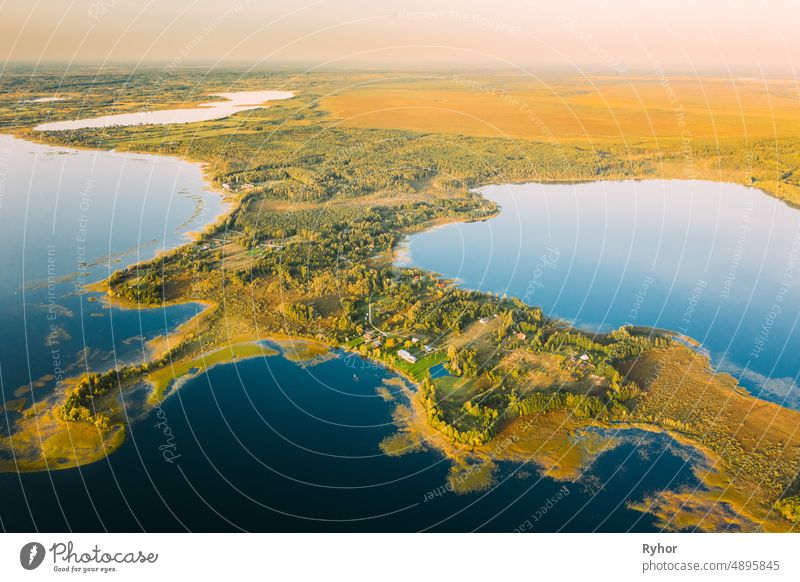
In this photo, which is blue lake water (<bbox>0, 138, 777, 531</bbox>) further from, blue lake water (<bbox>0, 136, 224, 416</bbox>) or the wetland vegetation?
the wetland vegetation

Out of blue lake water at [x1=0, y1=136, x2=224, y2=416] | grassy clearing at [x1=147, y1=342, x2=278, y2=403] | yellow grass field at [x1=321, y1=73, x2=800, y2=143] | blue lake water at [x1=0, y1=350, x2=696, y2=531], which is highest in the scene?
yellow grass field at [x1=321, y1=73, x2=800, y2=143]

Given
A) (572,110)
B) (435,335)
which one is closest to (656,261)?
(435,335)

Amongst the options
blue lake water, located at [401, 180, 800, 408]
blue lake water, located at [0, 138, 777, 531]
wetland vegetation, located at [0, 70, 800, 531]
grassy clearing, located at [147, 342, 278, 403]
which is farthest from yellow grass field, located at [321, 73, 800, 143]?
grassy clearing, located at [147, 342, 278, 403]

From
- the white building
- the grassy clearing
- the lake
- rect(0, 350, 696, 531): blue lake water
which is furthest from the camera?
the lake

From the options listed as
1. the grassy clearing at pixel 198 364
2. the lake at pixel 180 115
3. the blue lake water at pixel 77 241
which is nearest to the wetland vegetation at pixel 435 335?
the grassy clearing at pixel 198 364

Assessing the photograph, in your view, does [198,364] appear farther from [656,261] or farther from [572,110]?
[572,110]

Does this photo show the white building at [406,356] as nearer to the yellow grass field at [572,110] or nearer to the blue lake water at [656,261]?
the blue lake water at [656,261]

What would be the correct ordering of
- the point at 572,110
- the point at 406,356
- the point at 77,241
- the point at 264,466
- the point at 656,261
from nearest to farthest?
the point at 264,466, the point at 406,356, the point at 77,241, the point at 656,261, the point at 572,110
